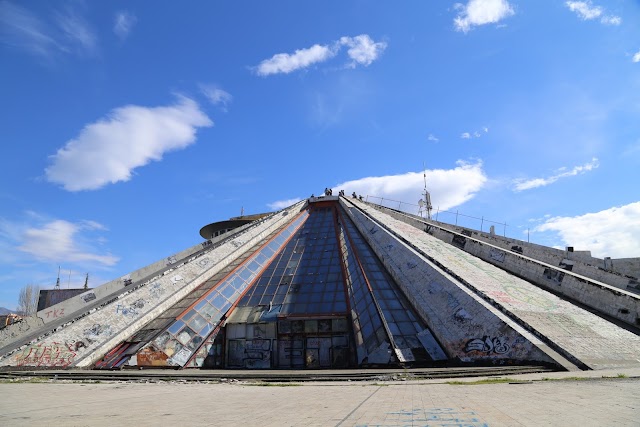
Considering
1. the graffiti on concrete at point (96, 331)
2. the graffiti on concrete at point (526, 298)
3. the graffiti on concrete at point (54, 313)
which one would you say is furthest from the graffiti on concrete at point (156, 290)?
the graffiti on concrete at point (526, 298)

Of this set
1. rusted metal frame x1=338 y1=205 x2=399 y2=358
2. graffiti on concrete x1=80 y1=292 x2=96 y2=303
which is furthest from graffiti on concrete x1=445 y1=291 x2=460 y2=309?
graffiti on concrete x1=80 y1=292 x2=96 y2=303

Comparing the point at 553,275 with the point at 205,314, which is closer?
the point at 205,314

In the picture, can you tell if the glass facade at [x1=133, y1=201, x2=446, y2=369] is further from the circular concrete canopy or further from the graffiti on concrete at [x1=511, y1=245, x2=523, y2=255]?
the circular concrete canopy

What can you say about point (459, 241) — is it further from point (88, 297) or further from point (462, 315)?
point (88, 297)

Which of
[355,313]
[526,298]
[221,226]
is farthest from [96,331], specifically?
[221,226]

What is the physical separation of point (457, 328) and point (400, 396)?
7809 millimetres

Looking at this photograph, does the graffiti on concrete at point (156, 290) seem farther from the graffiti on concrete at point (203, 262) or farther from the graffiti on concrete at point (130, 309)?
the graffiti on concrete at point (203, 262)

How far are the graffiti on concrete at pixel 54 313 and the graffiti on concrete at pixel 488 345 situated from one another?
2209 cm

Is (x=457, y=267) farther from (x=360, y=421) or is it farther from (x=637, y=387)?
(x=360, y=421)

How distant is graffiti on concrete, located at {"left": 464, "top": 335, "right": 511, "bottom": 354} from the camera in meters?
13.3

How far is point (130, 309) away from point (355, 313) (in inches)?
462

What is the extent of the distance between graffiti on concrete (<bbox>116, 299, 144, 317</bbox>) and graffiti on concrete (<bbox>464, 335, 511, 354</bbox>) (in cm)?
1612

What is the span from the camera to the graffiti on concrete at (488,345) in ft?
43.5

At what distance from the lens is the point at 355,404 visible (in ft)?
23.6
